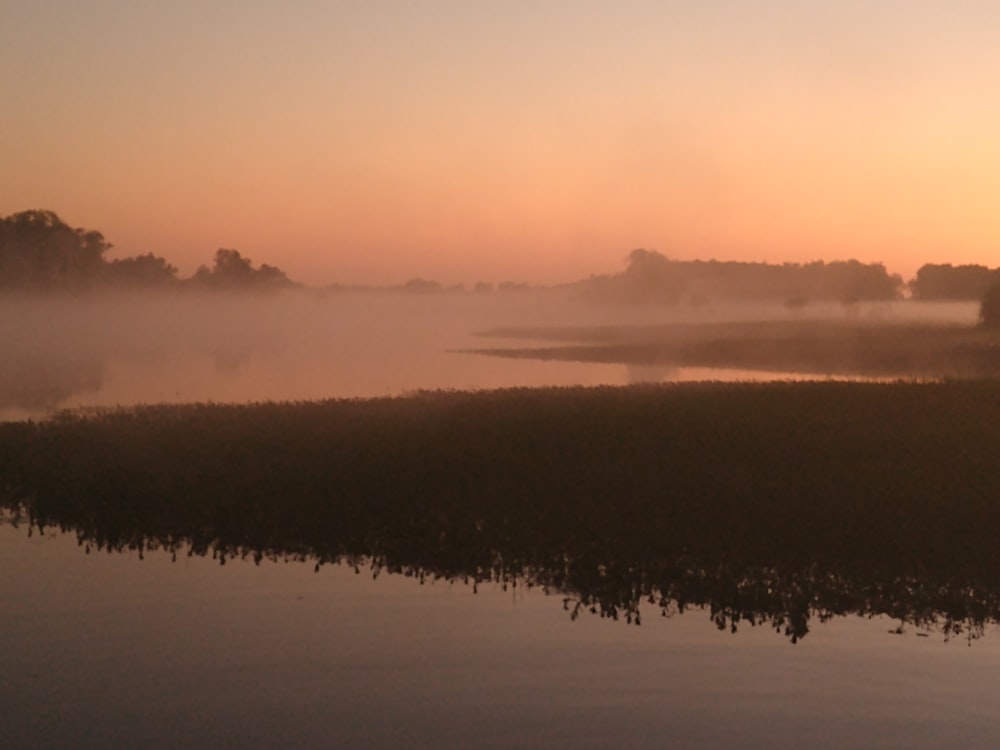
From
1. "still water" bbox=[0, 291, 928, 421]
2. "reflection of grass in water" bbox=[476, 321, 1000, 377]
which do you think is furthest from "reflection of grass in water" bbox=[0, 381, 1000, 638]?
"reflection of grass in water" bbox=[476, 321, 1000, 377]

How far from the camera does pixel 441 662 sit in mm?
13375

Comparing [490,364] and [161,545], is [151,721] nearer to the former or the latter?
[161,545]

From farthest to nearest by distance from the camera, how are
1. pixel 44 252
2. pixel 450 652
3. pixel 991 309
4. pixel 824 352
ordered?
1. pixel 44 252
2. pixel 991 309
3. pixel 824 352
4. pixel 450 652

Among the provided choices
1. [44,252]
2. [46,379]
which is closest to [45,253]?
[44,252]

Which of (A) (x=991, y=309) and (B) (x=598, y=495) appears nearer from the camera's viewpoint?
(B) (x=598, y=495)

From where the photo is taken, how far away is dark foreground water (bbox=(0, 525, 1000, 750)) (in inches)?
443

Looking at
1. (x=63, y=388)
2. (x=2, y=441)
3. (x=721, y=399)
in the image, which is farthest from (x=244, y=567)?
(x=63, y=388)

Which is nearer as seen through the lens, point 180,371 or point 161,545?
point 161,545

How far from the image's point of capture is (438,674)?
13.0 m

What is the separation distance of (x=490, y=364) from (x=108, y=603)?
54.0 m

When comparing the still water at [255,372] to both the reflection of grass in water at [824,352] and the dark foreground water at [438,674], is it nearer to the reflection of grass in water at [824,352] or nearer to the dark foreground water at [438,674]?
the reflection of grass in water at [824,352]

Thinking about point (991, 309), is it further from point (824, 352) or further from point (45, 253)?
point (45, 253)

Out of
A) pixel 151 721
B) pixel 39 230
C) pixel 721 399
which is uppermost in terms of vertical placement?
pixel 39 230

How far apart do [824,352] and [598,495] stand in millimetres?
56762
